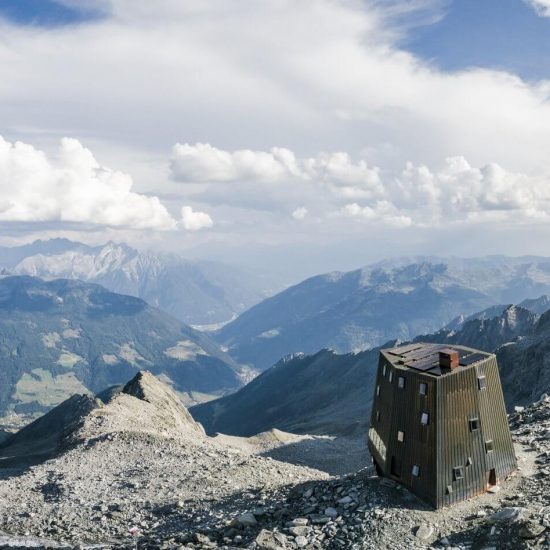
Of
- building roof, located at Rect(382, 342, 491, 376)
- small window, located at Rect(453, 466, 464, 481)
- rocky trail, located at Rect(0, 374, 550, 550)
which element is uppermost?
building roof, located at Rect(382, 342, 491, 376)

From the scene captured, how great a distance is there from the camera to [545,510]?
104 feet

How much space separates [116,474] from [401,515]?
1356 inches

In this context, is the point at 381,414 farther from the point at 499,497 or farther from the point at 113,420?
the point at 113,420

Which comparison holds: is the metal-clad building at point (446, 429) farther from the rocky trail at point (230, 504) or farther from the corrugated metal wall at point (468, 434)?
the rocky trail at point (230, 504)

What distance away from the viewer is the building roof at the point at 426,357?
37.5 meters

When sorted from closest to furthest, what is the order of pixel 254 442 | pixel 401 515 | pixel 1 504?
1. pixel 401 515
2. pixel 1 504
3. pixel 254 442

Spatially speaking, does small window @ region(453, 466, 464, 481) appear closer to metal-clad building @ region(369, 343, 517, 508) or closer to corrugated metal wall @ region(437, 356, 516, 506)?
metal-clad building @ region(369, 343, 517, 508)

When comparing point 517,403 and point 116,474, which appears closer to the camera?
point 116,474

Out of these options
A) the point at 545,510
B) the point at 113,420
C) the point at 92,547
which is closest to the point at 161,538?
the point at 92,547

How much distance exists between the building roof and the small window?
21.1 ft

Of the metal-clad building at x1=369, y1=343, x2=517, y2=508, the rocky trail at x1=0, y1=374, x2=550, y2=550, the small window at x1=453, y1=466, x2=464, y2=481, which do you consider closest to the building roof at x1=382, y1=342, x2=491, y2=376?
the metal-clad building at x1=369, y1=343, x2=517, y2=508

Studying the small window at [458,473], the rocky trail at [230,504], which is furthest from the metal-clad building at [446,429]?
the rocky trail at [230,504]

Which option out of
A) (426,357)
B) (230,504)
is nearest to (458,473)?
(426,357)

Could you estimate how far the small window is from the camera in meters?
35.6
